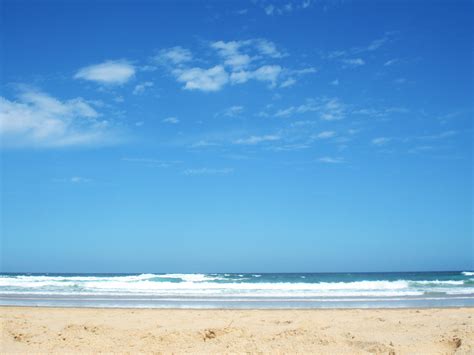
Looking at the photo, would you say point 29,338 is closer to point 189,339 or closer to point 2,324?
point 2,324

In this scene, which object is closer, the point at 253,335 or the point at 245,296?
the point at 253,335

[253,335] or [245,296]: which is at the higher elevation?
[253,335]

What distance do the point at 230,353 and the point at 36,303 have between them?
510 inches

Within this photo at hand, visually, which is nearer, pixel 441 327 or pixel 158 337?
pixel 158 337

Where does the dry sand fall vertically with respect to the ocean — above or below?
above

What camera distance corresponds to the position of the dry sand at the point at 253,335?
7125mm

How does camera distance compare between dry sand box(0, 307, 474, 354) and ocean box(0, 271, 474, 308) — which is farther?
ocean box(0, 271, 474, 308)

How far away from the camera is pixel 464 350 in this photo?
6605 millimetres

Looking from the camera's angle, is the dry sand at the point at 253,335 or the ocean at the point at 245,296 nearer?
the dry sand at the point at 253,335

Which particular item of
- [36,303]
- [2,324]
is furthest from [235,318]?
[36,303]

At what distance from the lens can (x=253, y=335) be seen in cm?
819

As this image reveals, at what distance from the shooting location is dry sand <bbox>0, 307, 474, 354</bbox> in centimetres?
712

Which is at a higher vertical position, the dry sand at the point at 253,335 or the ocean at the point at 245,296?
the dry sand at the point at 253,335

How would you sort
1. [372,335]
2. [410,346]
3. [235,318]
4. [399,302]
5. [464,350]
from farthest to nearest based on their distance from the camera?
1. [399,302]
2. [235,318]
3. [372,335]
4. [410,346]
5. [464,350]
